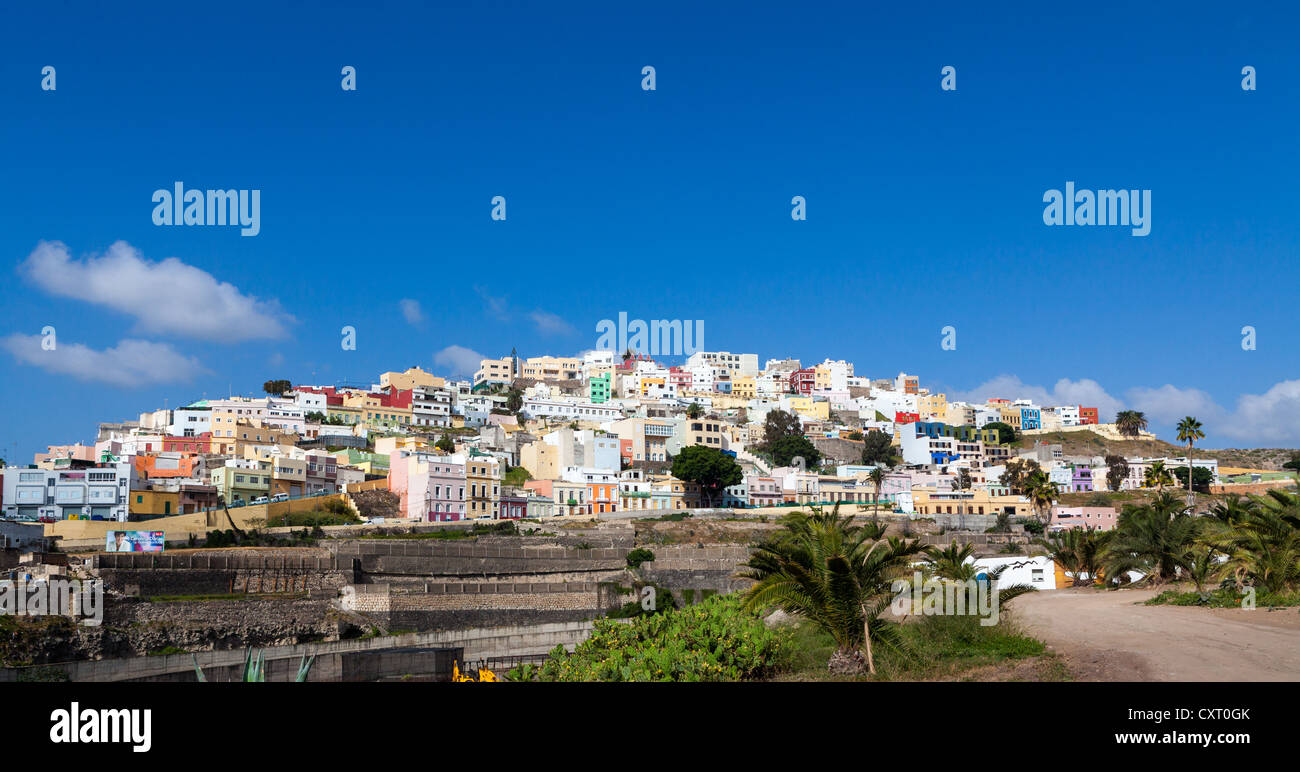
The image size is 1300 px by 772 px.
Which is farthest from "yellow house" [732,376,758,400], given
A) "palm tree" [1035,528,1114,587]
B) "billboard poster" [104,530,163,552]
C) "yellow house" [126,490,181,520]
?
"palm tree" [1035,528,1114,587]

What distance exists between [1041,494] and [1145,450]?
57887 millimetres

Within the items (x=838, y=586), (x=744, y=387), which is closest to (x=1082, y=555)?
(x=838, y=586)

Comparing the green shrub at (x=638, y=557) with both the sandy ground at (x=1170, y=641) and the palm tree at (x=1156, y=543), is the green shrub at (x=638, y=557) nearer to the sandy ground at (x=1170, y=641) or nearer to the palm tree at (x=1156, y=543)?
the palm tree at (x=1156, y=543)

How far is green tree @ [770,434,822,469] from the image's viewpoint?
89.8 metres

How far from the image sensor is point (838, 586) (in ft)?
44.4

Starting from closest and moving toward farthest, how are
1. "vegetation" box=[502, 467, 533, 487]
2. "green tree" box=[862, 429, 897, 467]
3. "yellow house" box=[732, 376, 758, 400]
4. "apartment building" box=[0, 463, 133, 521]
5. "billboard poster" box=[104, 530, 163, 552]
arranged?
"billboard poster" box=[104, 530, 163, 552] < "apartment building" box=[0, 463, 133, 521] < "vegetation" box=[502, 467, 533, 487] < "green tree" box=[862, 429, 897, 467] < "yellow house" box=[732, 376, 758, 400]

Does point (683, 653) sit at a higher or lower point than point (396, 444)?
lower

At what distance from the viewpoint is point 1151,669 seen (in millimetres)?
11461

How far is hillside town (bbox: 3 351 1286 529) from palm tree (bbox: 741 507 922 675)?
22.7 metres

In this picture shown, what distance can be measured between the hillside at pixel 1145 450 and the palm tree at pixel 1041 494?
43.6 metres

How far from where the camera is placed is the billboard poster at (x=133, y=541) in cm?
4081

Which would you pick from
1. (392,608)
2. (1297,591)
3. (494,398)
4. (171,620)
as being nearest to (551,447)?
(494,398)

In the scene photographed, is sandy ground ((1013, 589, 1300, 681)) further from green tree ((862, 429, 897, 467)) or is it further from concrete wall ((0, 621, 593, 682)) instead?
green tree ((862, 429, 897, 467))

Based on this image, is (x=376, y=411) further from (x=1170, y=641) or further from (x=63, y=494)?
(x=1170, y=641)
